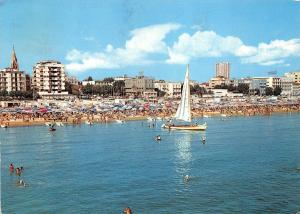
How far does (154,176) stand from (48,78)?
131335mm

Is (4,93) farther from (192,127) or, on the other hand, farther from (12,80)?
(192,127)

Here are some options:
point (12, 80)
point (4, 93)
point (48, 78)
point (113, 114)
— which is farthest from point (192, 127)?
point (12, 80)

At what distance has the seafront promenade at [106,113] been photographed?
109250 millimetres

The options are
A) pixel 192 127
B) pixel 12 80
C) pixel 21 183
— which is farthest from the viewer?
pixel 12 80

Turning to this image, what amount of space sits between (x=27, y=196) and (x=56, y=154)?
2318 centimetres

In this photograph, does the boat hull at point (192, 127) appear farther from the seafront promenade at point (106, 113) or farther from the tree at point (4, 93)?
the tree at point (4, 93)

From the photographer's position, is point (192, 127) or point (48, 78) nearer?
point (192, 127)

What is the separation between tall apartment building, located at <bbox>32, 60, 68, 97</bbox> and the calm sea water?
3840 inches

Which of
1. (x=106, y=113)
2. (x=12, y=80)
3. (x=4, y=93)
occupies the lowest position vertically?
(x=106, y=113)

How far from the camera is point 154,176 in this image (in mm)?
40750

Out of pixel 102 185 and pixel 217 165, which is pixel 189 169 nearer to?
pixel 217 165

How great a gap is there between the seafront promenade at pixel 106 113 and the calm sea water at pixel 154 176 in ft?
128

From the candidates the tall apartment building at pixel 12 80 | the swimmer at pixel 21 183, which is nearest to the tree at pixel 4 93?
the tall apartment building at pixel 12 80

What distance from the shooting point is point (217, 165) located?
150 ft
